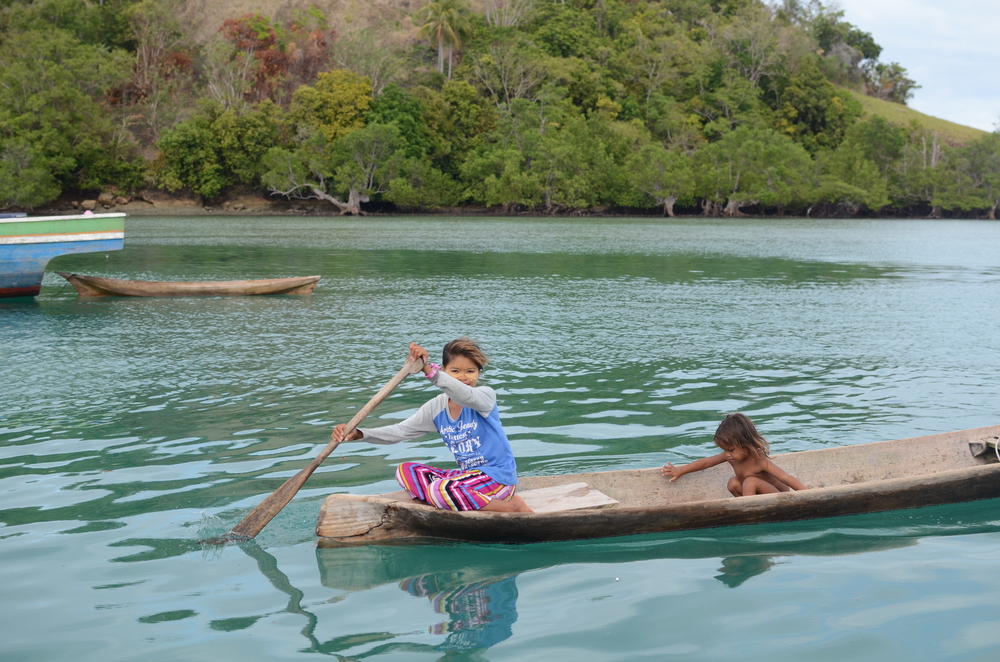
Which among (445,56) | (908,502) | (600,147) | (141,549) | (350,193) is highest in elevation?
(445,56)

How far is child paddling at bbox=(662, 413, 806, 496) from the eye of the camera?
5.25 metres

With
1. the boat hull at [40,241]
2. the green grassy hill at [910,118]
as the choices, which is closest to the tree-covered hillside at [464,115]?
the green grassy hill at [910,118]

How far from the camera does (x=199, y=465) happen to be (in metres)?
6.34

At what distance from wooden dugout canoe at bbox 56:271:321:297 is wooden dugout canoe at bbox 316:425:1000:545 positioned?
1202cm

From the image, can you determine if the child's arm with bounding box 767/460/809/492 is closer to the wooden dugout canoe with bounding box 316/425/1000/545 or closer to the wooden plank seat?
the wooden dugout canoe with bounding box 316/425/1000/545

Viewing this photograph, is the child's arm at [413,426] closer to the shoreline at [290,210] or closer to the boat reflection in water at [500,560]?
the boat reflection in water at [500,560]

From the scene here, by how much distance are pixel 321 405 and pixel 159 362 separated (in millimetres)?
3115

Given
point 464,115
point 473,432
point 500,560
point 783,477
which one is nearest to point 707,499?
point 783,477

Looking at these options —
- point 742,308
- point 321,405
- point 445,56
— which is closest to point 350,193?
point 445,56

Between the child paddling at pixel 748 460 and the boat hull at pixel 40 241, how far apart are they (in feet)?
39.4

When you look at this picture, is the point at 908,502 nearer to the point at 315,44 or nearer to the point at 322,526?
the point at 322,526

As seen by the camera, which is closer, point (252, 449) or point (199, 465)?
point (199, 465)

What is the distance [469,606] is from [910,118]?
93.3m

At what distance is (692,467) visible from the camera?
5488 mm
